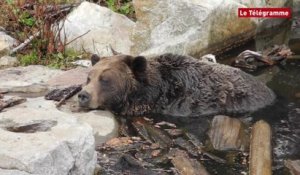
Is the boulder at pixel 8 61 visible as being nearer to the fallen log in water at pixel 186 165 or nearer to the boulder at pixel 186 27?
the boulder at pixel 186 27

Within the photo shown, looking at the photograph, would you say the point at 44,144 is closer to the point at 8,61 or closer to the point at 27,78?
the point at 27,78

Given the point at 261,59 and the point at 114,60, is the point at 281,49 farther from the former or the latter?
the point at 114,60

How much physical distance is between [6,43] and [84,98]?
3531mm

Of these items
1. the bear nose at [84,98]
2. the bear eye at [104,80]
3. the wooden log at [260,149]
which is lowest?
the wooden log at [260,149]

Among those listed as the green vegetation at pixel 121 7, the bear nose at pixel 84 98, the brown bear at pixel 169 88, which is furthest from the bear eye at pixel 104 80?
the green vegetation at pixel 121 7

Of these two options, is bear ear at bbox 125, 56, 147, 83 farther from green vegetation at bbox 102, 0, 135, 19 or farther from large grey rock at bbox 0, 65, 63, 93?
green vegetation at bbox 102, 0, 135, 19

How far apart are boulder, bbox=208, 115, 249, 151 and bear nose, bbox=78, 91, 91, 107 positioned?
182 centimetres

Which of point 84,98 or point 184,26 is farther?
point 184,26

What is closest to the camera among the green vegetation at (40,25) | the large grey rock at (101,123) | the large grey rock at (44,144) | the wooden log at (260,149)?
the large grey rock at (44,144)

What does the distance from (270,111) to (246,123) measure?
2.31 feet

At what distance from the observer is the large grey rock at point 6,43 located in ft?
35.6

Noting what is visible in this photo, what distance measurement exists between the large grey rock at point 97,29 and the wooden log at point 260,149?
3.90 metres

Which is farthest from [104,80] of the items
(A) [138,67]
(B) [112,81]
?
(A) [138,67]

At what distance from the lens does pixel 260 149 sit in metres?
7.02
